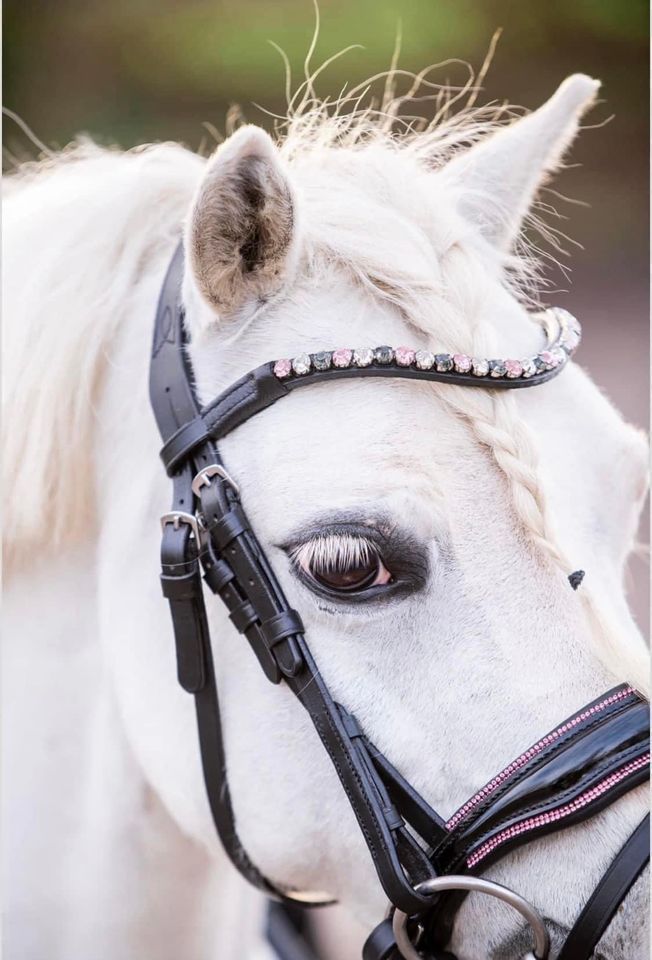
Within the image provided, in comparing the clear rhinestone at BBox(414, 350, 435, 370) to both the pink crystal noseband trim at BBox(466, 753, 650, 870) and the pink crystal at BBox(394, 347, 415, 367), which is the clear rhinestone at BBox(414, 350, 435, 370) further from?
the pink crystal noseband trim at BBox(466, 753, 650, 870)

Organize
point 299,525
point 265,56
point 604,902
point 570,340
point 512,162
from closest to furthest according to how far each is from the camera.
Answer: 1. point 604,902
2. point 299,525
3. point 570,340
4. point 512,162
5. point 265,56

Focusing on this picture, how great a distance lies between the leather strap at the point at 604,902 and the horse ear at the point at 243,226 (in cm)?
64

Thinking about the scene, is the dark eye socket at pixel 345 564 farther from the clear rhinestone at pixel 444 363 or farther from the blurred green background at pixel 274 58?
the blurred green background at pixel 274 58

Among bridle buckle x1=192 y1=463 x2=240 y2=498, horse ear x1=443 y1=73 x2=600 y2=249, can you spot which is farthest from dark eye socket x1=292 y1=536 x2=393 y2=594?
horse ear x1=443 y1=73 x2=600 y2=249

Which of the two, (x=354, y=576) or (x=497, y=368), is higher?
(x=497, y=368)

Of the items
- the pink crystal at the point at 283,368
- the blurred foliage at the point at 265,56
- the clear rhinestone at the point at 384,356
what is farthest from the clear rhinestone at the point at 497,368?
Answer: the blurred foliage at the point at 265,56

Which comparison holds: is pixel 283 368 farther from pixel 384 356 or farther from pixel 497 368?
pixel 497 368

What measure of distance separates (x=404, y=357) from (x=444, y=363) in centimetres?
4

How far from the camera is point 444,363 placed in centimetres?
81

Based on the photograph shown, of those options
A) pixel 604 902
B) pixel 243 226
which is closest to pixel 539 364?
pixel 243 226

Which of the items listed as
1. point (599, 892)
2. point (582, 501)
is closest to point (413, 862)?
point (599, 892)

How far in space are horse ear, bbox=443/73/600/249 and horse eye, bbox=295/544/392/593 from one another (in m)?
0.49

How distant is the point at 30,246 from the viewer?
3.43ft

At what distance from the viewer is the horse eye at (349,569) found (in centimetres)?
78
